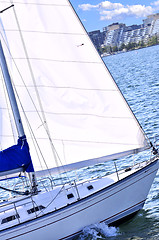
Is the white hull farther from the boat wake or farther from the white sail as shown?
the white sail

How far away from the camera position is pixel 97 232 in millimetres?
13555

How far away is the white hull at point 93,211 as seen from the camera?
12.6 metres

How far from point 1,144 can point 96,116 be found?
119 inches

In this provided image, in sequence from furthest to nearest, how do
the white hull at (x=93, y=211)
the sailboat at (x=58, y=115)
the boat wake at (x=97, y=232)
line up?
the boat wake at (x=97, y=232)
the sailboat at (x=58, y=115)
the white hull at (x=93, y=211)

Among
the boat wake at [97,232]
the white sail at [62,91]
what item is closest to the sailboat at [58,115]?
the white sail at [62,91]

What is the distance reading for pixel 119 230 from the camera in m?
13.9

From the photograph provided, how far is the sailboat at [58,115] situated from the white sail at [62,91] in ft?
0.10

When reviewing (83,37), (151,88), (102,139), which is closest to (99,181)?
(102,139)

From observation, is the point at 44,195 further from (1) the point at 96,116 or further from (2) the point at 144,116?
(2) the point at 144,116

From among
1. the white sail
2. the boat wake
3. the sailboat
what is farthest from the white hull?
the white sail

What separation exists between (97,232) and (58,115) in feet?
12.2

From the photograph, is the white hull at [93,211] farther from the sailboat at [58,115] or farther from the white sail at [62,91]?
the white sail at [62,91]

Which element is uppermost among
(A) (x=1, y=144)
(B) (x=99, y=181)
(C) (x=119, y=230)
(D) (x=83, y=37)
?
(D) (x=83, y=37)

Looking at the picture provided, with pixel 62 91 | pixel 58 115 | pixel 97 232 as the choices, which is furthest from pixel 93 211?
pixel 62 91
